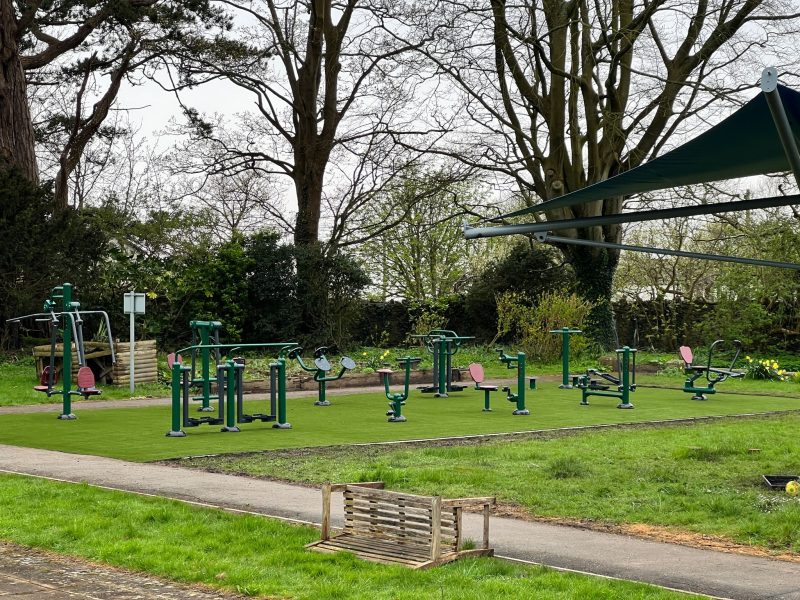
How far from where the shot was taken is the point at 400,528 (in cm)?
637

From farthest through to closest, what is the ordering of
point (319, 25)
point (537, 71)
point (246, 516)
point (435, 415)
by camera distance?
point (319, 25)
point (537, 71)
point (435, 415)
point (246, 516)

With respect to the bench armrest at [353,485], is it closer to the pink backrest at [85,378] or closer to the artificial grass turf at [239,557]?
the artificial grass turf at [239,557]

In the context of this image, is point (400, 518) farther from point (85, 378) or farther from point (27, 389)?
point (27, 389)

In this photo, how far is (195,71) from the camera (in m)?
27.4

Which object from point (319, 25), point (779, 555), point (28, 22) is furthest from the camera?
point (319, 25)

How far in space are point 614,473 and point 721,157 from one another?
318cm

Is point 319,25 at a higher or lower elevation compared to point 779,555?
higher

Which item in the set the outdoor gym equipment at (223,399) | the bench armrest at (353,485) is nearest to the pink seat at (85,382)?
the outdoor gym equipment at (223,399)

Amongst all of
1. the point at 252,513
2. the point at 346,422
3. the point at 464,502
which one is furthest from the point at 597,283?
the point at 464,502

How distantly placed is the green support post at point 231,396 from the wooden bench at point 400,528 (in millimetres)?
6236

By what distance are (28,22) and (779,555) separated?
72.6 feet

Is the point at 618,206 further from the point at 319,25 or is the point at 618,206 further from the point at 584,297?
the point at 319,25

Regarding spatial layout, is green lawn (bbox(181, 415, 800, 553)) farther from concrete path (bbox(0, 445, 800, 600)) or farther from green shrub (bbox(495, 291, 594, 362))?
green shrub (bbox(495, 291, 594, 362))

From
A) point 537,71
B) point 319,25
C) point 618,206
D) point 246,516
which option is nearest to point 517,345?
point 618,206
